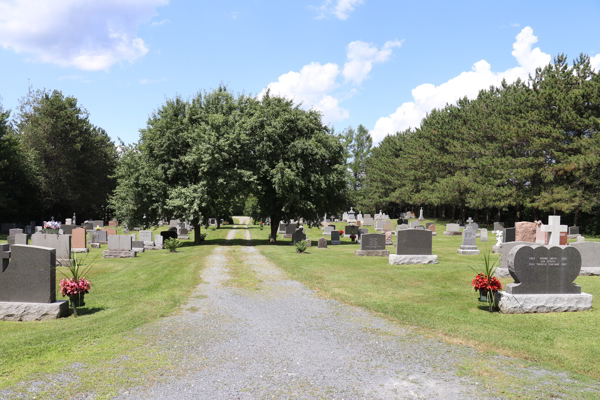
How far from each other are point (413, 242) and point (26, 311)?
1479 cm

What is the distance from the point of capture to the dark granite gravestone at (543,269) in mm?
10508

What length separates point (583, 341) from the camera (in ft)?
26.9

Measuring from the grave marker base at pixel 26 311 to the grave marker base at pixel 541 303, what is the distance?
34.9 feet

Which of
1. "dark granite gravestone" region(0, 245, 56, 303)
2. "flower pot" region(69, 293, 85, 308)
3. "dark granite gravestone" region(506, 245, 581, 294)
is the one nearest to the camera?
"dark granite gravestone" region(0, 245, 56, 303)

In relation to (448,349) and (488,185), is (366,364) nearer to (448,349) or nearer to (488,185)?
(448,349)

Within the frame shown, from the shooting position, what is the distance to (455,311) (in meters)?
10.7

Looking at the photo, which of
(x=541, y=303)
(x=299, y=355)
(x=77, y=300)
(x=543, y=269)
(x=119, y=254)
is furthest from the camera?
(x=119, y=254)

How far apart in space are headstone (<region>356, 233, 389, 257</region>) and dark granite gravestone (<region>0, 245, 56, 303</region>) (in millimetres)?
15464

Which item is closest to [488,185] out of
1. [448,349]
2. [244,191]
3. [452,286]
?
[244,191]

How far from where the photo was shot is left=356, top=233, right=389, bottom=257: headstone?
74.8 feet

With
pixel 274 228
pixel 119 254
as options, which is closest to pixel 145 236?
pixel 119 254

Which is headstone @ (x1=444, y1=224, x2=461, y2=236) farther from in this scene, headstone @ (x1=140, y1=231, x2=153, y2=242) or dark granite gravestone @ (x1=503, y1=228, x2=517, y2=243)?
headstone @ (x1=140, y1=231, x2=153, y2=242)

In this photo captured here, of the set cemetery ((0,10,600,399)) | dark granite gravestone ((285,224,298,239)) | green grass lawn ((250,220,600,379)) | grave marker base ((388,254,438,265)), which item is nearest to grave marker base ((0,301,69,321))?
cemetery ((0,10,600,399))

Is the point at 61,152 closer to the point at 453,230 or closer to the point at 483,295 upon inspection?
the point at 453,230
